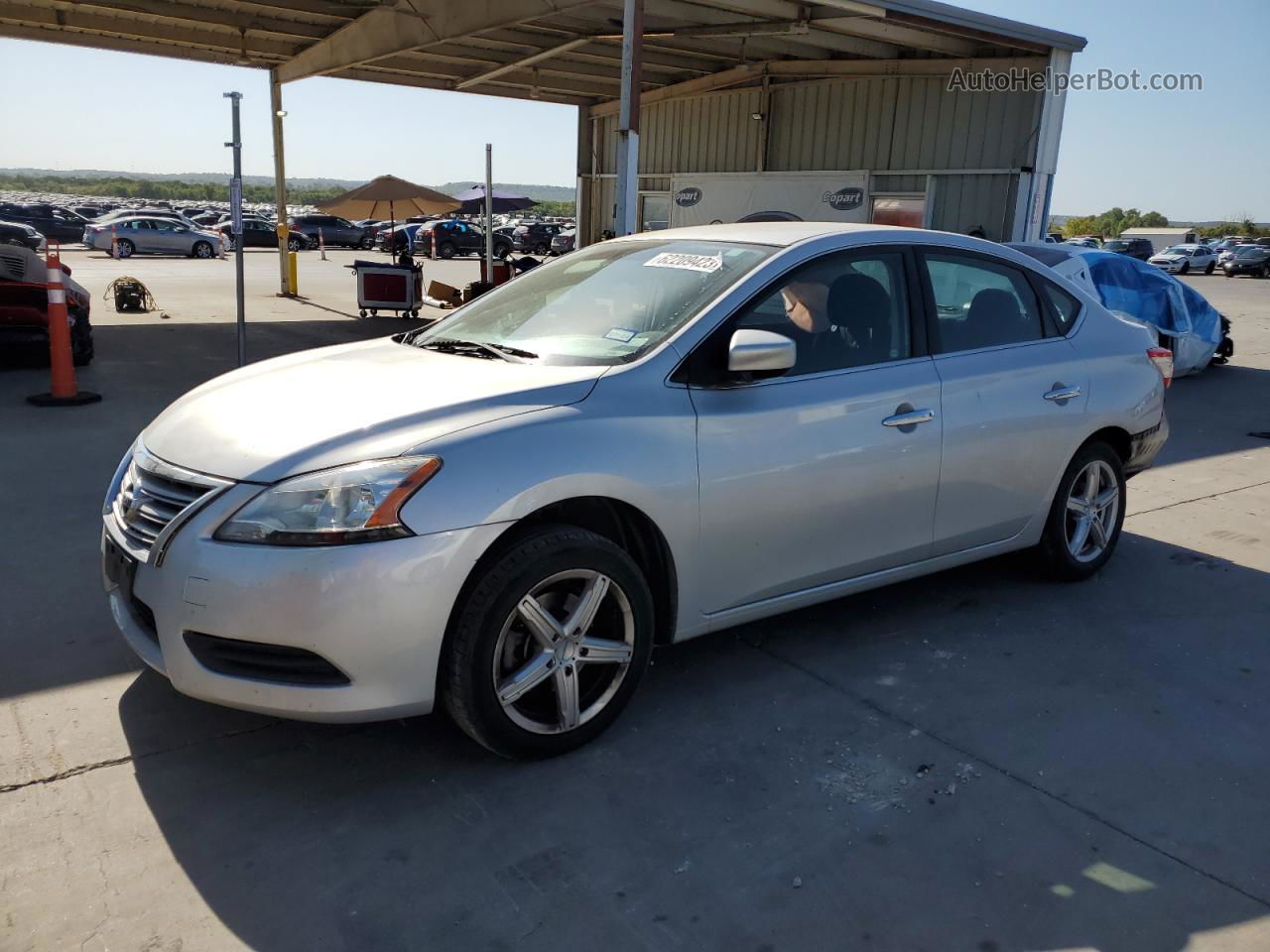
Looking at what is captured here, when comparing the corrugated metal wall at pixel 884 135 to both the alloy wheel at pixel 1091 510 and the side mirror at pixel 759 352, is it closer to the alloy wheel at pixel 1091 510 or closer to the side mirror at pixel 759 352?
the alloy wheel at pixel 1091 510

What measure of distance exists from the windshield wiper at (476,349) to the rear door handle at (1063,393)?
2.40m

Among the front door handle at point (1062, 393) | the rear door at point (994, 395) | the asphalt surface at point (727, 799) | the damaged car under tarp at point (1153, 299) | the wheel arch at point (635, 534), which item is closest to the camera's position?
the asphalt surface at point (727, 799)

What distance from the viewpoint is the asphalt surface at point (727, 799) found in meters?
2.52

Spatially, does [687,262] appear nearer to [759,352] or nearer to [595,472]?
[759,352]

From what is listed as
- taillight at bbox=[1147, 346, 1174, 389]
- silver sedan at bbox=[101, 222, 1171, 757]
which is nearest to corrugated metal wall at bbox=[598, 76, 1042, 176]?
→ taillight at bbox=[1147, 346, 1174, 389]

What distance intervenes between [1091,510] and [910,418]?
1.60 meters

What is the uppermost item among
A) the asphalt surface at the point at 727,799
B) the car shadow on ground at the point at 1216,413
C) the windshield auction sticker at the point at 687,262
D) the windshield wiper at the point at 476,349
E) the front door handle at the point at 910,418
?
the windshield auction sticker at the point at 687,262

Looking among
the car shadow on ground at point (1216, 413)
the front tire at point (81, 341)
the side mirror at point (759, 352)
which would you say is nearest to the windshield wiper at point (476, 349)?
the side mirror at point (759, 352)

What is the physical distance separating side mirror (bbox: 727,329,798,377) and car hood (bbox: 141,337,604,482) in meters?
0.45

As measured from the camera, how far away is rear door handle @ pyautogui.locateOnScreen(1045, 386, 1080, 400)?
4.50 metres

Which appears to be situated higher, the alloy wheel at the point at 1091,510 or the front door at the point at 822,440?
the front door at the point at 822,440

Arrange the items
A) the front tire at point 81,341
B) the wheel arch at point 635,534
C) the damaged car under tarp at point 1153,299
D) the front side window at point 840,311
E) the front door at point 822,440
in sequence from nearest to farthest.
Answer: the wheel arch at point 635,534
the front door at point 822,440
the front side window at point 840,311
the front tire at point 81,341
the damaged car under tarp at point 1153,299

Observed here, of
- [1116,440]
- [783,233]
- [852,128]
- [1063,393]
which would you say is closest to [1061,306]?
[1063,393]

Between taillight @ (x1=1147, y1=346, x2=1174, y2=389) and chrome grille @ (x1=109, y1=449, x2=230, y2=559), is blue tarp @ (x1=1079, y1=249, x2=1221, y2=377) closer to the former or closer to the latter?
taillight @ (x1=1147, y1=346, x2=1174, y2=389)
